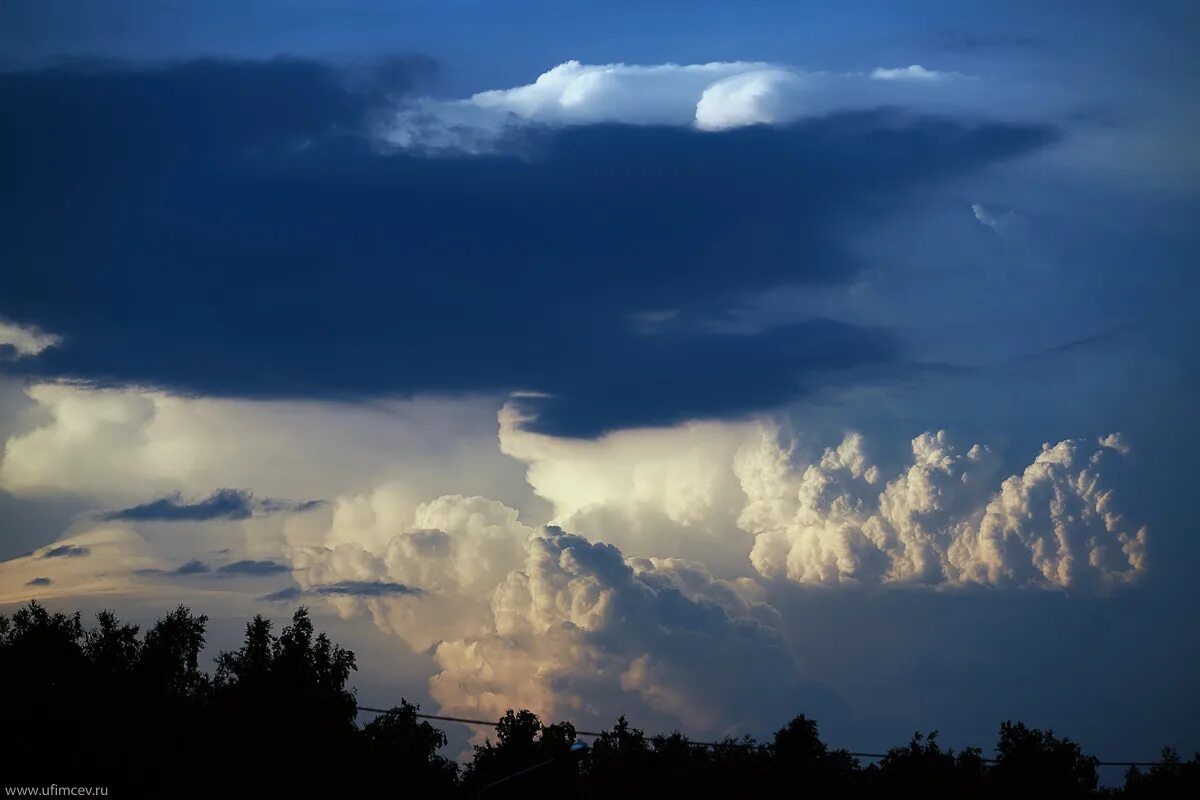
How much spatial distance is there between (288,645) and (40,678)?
760 inches

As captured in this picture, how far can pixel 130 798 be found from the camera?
89.7m

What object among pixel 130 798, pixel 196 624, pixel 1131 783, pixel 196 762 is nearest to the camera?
pixel 130 798

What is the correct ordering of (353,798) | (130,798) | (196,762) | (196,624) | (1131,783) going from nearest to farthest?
(130,798), (196,762), (353,798), (196,624), (1131,783)

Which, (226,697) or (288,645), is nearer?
(226,697)

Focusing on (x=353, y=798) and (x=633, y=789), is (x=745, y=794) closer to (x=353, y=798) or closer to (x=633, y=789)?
(x=633, y=789)

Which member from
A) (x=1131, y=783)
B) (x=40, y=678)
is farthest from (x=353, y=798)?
(x=1131, y=783)

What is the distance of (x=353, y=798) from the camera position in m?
103

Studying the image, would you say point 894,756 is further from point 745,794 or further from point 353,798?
point 353,798

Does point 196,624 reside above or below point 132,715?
above

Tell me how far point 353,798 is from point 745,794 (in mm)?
36336

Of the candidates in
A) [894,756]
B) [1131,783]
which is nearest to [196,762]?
[894,756]

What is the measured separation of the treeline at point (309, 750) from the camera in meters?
95.6

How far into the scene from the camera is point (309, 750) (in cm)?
10225

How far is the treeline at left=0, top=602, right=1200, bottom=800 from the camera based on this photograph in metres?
95.6
